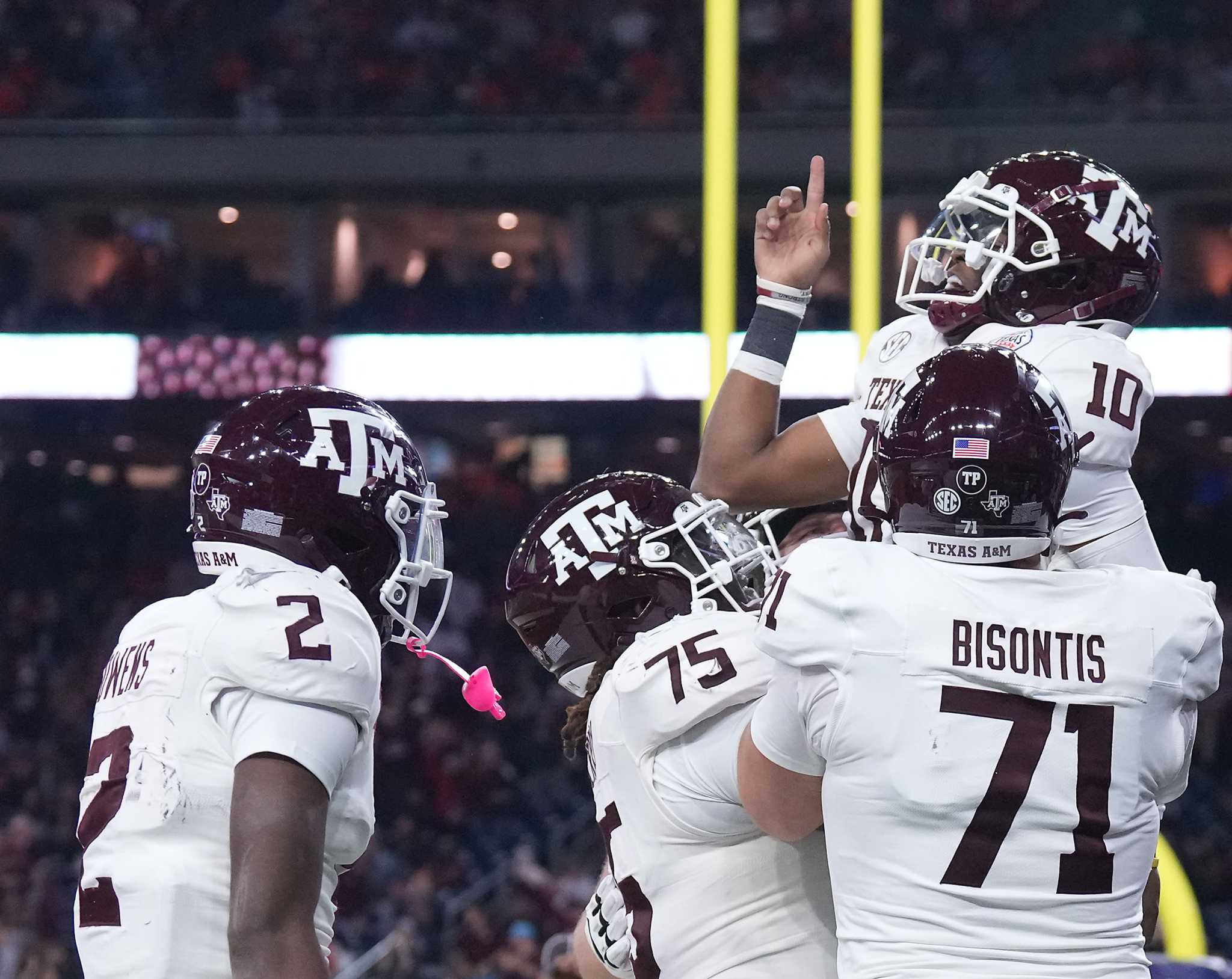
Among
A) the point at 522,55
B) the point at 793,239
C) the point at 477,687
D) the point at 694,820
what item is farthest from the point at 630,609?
the point at 522,55

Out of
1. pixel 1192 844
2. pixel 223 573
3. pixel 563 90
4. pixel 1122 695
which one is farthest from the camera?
pixel 563 90

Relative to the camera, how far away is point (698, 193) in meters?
12.1

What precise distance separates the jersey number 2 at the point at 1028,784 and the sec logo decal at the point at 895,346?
803 millimetres

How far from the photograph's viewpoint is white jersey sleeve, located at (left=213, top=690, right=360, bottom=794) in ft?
5.46

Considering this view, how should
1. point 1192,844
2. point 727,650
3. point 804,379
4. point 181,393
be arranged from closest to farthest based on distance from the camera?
1. point 727,650
2. point 1192,844
3. point 804,379
4. point 181,393

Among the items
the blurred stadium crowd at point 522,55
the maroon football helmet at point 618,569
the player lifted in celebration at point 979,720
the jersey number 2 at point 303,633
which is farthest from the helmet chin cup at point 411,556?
the blurred stadium crowd at point 522,55

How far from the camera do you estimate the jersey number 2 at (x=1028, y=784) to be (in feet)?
5.07

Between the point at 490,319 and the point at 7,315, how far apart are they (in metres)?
3.71

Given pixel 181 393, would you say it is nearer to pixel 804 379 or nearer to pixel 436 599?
pixel 436 599

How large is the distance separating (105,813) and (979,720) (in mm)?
973

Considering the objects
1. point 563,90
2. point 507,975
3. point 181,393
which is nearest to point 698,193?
point 563,90

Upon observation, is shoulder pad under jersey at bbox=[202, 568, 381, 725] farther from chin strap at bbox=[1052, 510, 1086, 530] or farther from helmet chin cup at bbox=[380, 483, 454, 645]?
chin strap at bbox=[1052, 510, 1086, 530]

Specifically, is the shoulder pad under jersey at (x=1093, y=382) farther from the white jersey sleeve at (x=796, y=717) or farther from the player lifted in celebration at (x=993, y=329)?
the white jersey sleeve at (x=796, y=717)

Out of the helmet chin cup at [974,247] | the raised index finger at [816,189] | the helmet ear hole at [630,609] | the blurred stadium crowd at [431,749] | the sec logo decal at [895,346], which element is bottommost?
the blurred stadium crowd at [431,749]
